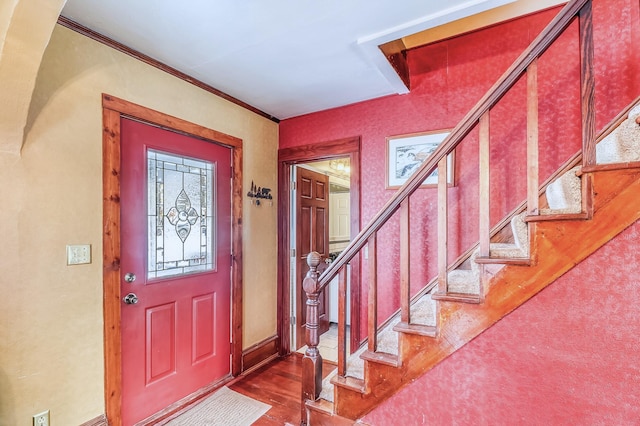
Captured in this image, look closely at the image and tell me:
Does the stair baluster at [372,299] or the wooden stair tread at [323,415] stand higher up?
the stair baluster at [372,299]

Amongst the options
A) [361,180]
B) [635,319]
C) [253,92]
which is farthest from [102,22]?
[635,319]

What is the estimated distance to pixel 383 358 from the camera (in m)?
1.55

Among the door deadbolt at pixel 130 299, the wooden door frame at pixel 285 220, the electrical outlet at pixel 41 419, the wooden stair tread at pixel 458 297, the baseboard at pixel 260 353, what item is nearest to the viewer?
the wooden stair tread at pixel 458 297

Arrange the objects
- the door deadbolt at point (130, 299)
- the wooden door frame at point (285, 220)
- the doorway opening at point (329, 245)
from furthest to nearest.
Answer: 1. the doorway opening at point (329, 245)
2. the wooden door frame at point (285, 220)
3. the door deadbolt at point (130, 299)

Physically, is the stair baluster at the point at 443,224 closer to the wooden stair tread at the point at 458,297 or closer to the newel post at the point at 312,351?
the wooden stair tread at the point at 458,297

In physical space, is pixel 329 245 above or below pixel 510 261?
below

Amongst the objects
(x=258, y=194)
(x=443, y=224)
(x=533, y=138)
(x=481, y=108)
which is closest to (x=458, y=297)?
(x=443, y=224)

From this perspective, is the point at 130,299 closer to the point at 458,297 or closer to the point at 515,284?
the point at 458,297

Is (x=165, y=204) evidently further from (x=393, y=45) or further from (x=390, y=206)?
(x=393, y=45)

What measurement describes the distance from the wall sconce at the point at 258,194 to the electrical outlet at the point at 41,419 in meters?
1.89

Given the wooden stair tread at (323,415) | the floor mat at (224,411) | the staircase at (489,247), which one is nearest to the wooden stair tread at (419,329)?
the staircase at (489,247)

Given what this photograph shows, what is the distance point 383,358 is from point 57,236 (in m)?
1.86

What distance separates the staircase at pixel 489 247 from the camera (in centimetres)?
118

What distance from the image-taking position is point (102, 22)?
64.8 inches
